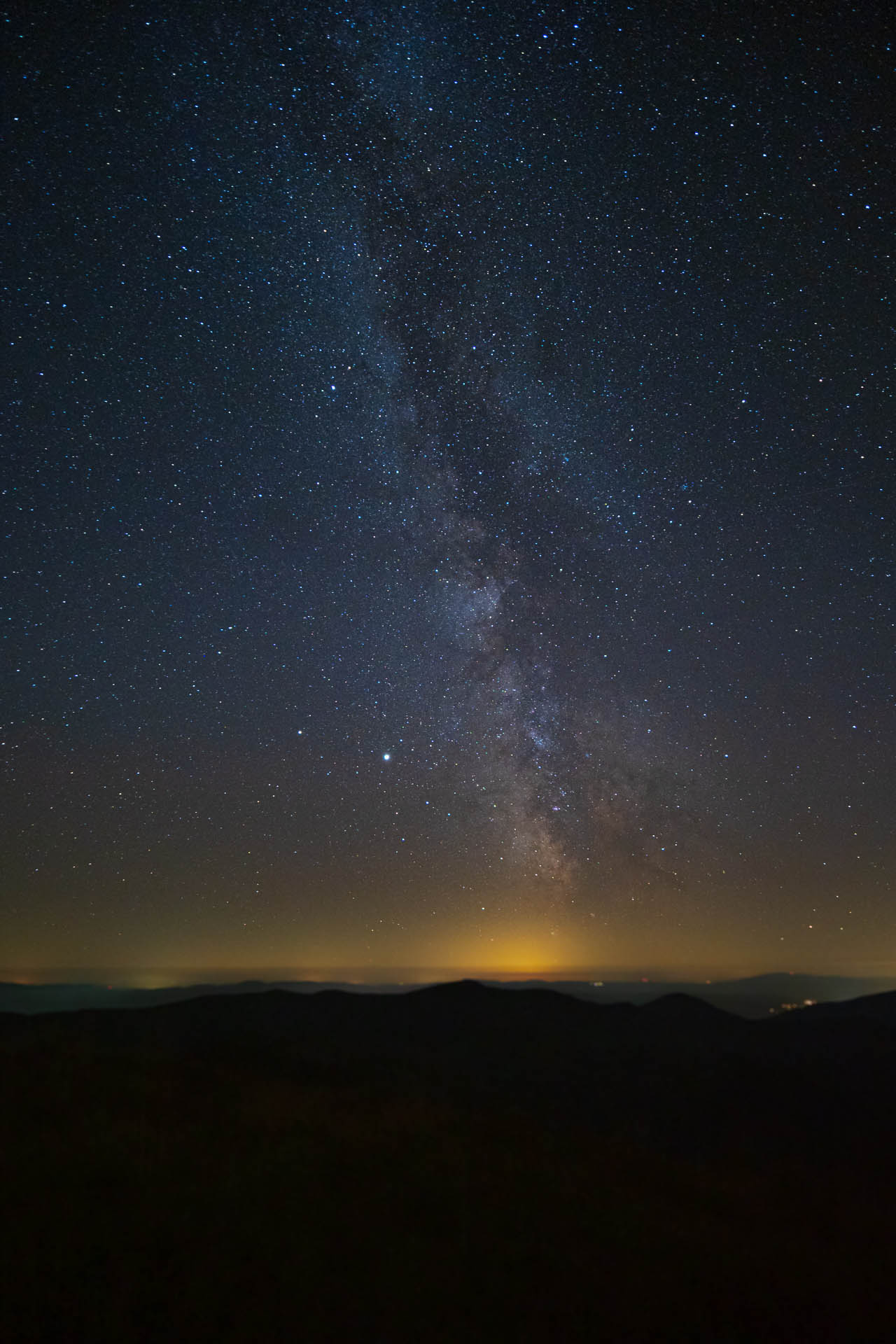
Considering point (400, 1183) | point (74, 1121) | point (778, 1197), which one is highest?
point (74, 1121)

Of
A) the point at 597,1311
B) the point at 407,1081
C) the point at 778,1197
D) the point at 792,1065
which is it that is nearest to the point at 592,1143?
the point at 778,1197

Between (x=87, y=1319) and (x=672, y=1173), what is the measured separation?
58.8 ft

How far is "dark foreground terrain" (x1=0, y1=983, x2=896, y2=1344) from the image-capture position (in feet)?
49.1

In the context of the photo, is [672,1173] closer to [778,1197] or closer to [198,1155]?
[778,1197]

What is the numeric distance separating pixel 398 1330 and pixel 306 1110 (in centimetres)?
991

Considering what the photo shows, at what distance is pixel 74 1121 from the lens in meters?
20.5

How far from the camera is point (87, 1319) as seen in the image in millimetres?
13930

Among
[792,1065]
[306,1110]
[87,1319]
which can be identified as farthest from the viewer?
[792,1065]

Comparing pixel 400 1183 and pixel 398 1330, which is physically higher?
pixel 400 1183

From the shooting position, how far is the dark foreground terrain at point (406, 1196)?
15.0 meters

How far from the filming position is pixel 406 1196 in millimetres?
18828

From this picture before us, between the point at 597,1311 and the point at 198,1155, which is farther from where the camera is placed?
the point at 198,1155

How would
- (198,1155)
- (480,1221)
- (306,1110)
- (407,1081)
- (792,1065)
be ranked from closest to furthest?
(480,1221), (198,1155), (306,1110), (407,1081), (792,1065)

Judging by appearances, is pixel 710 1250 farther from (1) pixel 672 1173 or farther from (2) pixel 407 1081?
(2) pixel 407 1081
